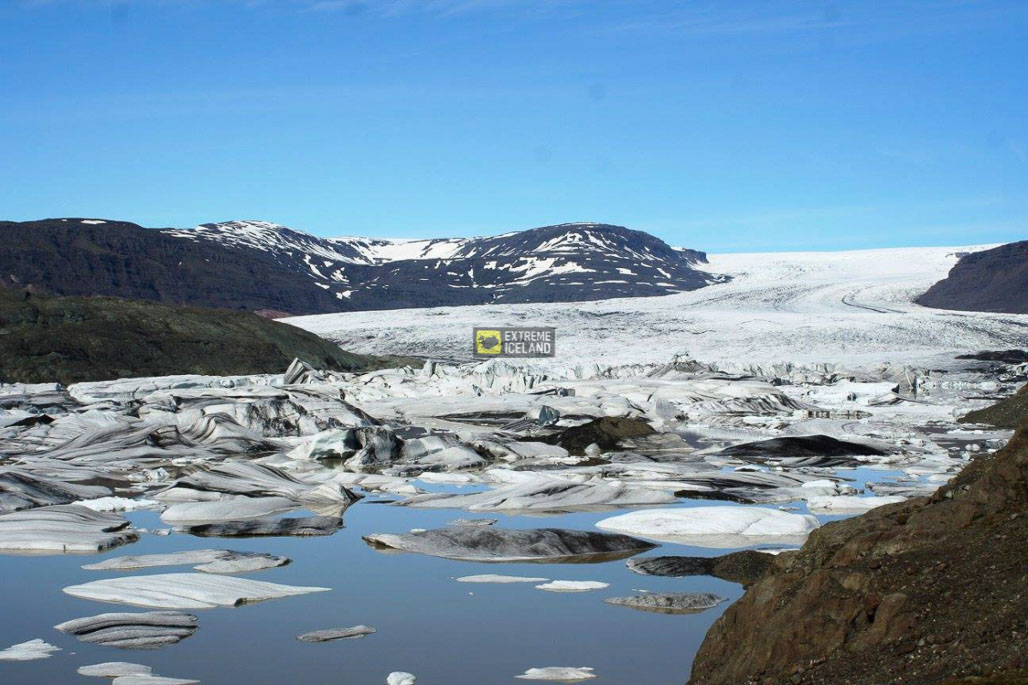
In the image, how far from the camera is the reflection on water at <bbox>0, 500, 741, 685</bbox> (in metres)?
3.27

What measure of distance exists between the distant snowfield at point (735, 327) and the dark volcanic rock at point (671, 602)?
2597 centimetres

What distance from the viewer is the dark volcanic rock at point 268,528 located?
5770 millimetres

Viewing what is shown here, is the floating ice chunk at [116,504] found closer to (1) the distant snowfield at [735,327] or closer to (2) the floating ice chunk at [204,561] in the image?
(2) the floating ice chunk at [204,561]

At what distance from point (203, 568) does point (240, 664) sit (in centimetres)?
157

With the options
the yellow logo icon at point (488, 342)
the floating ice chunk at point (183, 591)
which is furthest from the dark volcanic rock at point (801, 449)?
the yellow logo icon at point (488, 342)

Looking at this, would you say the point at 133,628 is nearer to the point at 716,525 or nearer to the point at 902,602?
the point at 902,602

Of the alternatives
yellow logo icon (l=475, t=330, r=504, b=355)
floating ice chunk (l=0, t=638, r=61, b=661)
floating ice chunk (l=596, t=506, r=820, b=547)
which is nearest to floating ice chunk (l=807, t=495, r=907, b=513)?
floating ice chunk (l=596, t=506, r=820, b=547)

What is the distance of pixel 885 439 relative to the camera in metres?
11.5

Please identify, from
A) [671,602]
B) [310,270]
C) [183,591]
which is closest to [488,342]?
[183,591]

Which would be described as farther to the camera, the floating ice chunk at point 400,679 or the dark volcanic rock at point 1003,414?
the dark volcanic rock at point 1003,414

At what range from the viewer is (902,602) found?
276 centimetres

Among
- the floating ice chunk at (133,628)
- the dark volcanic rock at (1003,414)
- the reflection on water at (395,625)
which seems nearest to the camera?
the reflection on water at (395,625)

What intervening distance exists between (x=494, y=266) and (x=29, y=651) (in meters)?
109

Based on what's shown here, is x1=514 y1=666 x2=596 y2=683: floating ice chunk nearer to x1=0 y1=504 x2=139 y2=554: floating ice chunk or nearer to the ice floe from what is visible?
the ice floe
